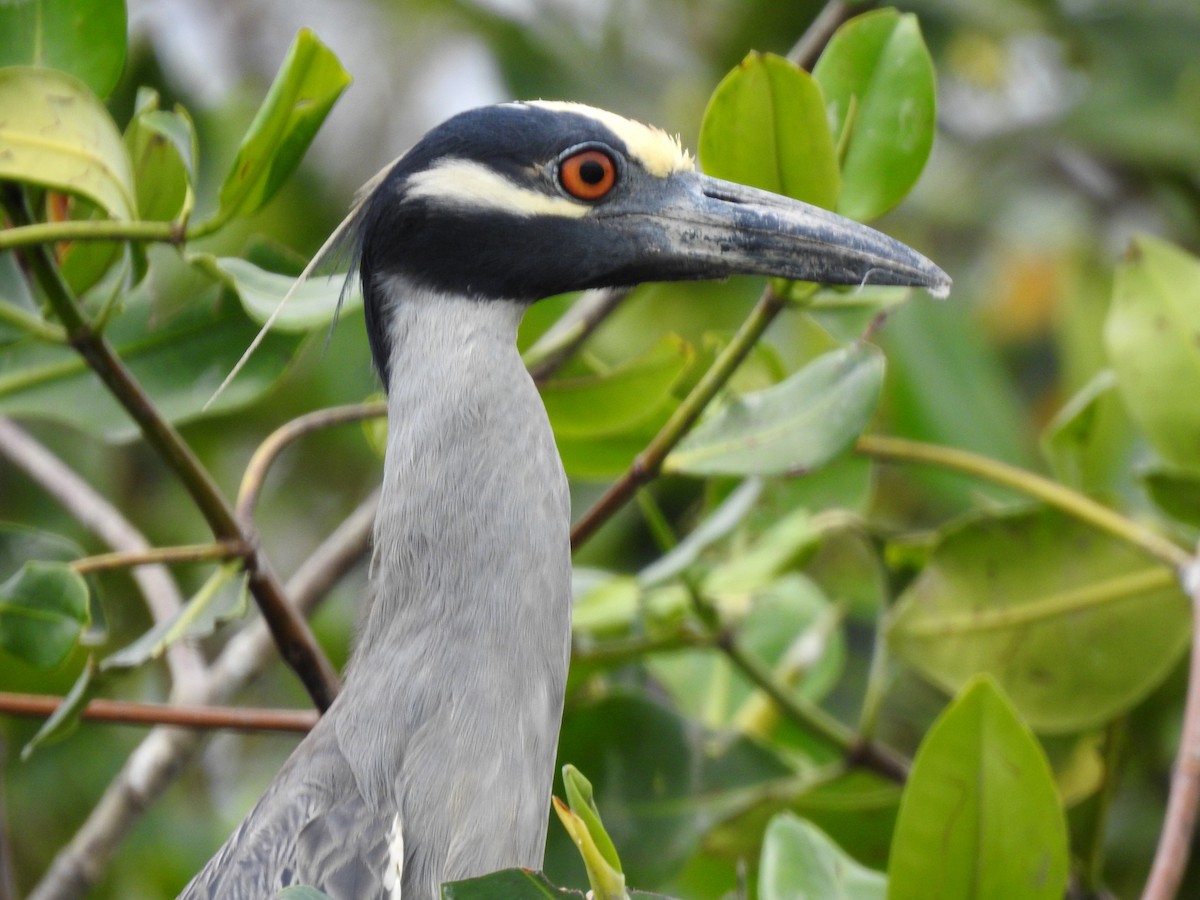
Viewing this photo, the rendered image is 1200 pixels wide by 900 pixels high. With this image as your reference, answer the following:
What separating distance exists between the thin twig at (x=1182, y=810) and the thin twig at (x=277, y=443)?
1.32 metres

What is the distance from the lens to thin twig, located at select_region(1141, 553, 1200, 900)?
192 cm

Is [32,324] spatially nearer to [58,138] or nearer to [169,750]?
[58,138]

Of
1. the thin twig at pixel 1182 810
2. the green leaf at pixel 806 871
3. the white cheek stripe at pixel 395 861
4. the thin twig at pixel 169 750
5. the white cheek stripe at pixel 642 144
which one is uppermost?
the white cheek stripe at pixel 642 144

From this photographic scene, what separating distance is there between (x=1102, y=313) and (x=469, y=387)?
2.20 m

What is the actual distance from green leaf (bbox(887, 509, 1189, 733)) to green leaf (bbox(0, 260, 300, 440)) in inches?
45.4

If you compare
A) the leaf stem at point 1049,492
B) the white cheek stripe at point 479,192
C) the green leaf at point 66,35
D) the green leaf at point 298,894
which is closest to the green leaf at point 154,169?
the green leaf at point 66,35

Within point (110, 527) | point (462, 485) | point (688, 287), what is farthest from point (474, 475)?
point (688, 287)

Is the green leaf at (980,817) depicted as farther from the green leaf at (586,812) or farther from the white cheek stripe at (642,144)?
the white cheek stripe at (642,144)

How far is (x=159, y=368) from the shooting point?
233cm

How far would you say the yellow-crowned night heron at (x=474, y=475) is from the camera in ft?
6.23

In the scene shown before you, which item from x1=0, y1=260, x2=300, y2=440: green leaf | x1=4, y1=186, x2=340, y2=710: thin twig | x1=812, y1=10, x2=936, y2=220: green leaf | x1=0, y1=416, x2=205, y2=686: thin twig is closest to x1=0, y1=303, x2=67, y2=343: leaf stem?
x1=4, y1=186, x2=340, y2=710: thin twig

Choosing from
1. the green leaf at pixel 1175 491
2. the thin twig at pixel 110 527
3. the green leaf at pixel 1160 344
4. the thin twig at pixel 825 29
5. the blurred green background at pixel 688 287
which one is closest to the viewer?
the green leaf at pixel 1175 491

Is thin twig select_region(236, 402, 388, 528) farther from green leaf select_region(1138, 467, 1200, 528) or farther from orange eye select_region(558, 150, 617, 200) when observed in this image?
green leaf select_region(1138, 467, 1200, 528)

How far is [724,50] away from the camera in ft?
14.2
